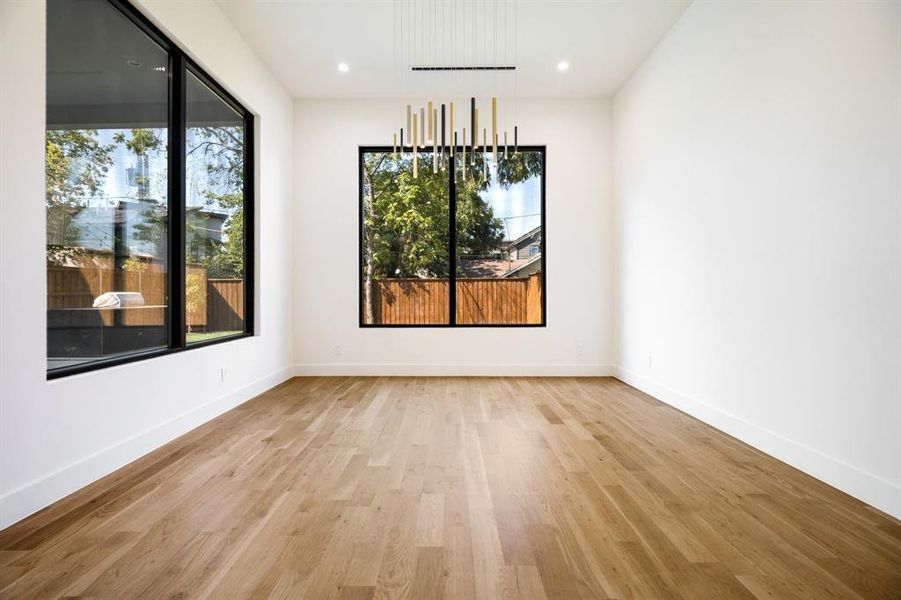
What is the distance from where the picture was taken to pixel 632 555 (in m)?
1.66

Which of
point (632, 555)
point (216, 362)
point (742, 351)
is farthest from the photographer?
point (216, 362)

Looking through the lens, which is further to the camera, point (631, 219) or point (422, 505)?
point (631, 219)

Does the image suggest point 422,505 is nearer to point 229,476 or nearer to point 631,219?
point 229,476

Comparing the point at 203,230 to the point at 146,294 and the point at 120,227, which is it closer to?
the point at 146,294

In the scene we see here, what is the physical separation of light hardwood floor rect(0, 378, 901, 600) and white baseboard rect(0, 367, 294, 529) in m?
0.06

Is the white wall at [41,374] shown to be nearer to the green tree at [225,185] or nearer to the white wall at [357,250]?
the green tree at [225,185]

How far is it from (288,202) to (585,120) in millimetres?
3434

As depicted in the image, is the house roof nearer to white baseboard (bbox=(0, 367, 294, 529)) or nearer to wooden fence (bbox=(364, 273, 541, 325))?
wooden fence (bbox=(364, 273, 541, 325))

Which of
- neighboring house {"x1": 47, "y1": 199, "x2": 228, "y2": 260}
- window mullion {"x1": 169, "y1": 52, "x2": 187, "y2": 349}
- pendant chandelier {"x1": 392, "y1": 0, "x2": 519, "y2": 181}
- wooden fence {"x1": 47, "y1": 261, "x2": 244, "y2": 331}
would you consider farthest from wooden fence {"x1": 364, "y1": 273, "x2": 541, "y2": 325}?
window mullion {"x1": 169, "y1": 52, "x2": 187, "y2": 349}

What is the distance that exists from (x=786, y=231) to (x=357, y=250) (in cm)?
404

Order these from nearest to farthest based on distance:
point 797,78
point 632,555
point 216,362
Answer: point 632,555
point 797,78
point 216,362

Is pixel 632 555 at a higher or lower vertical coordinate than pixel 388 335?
lower

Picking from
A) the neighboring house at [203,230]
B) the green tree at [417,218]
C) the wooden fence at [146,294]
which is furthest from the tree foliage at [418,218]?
the neighboring house at [203,230]

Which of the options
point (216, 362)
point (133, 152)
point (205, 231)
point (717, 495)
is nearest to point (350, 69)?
point (205, 231)
